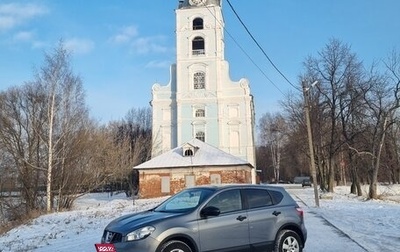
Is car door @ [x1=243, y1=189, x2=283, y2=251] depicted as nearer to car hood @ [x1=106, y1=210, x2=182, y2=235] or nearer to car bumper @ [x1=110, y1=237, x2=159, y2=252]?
car hood @ [x1=106, y1=210, x2=182, y2=235]

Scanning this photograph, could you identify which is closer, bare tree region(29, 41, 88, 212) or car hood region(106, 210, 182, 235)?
car hood region(106, 210, 182, 235)

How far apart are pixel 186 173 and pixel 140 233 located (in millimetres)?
38627

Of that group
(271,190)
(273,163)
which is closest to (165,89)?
(273,163)

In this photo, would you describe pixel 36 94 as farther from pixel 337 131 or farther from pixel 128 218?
pixel 128 218

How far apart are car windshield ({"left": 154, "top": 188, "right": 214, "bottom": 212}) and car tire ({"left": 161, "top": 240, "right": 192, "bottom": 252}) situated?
708 mm

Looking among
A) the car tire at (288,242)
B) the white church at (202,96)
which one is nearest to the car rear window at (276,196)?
the car tire at (288,242)

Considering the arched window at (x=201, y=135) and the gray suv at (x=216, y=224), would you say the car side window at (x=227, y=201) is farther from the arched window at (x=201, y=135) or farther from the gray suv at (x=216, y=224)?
the arched window at (x=201, y=135)

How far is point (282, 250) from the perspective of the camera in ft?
31.2

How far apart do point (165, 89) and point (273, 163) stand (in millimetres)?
38473

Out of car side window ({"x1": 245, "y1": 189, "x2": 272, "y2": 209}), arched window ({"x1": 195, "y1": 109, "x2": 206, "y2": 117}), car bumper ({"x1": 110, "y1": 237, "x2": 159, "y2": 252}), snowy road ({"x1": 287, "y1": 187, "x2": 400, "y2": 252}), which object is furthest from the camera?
arched window ({"x1": 195, "y1": 109, "x2": 206, "y2": 117})

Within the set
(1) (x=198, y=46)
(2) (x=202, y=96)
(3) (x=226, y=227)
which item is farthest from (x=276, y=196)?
(1) (x=198, y=46)

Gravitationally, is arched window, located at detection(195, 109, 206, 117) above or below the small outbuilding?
above

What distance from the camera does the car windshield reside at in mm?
8848

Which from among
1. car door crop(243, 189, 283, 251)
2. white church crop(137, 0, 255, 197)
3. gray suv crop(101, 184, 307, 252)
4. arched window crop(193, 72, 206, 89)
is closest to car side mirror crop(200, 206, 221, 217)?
gray suv crop(101, 184, 307, 252)
